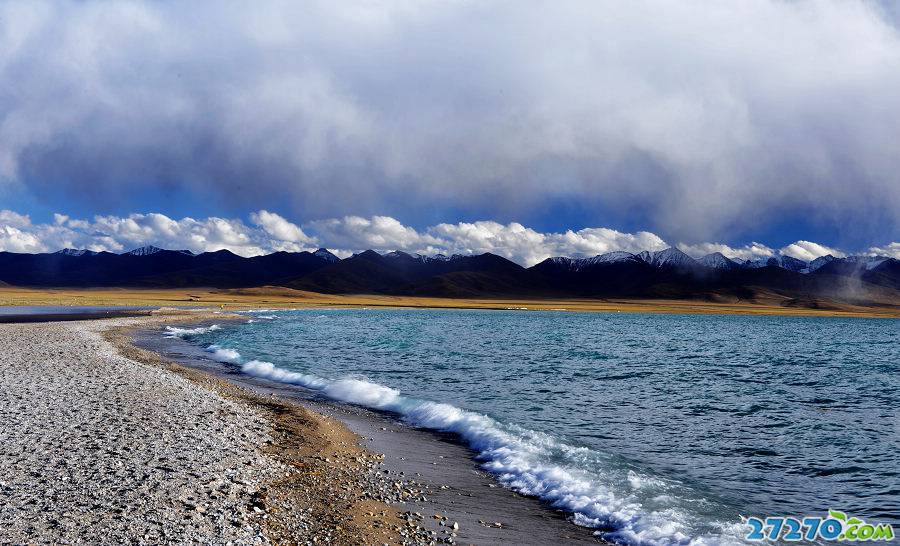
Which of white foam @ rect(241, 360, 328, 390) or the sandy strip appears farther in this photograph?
white foam @ rect(241, 360, 328, 390)

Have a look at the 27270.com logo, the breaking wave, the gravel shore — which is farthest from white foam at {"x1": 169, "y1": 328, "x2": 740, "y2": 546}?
the gravel shore

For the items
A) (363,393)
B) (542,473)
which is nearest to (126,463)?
(542,473)

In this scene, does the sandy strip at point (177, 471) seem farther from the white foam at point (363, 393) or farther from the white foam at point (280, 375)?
the white foam at point (280, 375)

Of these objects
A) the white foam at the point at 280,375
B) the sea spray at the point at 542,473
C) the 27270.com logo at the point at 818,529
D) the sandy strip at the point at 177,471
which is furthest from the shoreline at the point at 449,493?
the white foam at the point at 280,375

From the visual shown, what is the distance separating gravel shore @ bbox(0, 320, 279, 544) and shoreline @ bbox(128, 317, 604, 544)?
2.92m

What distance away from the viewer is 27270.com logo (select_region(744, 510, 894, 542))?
1041cm

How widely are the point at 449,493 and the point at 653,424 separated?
418 inches

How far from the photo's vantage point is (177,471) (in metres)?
11.3

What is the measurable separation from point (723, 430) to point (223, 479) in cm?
1590

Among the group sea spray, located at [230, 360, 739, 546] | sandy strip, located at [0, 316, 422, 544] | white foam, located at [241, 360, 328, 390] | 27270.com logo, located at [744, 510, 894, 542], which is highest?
sandy strip, located at [0, 316, 422, 544]

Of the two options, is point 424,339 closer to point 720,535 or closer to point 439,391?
point 439,391

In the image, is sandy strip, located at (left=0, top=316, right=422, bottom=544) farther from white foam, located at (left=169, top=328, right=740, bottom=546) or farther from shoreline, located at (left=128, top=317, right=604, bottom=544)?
white foam, located at (left=169, top=328, right=740, bottom=546)

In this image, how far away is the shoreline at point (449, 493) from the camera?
9875 millimetres

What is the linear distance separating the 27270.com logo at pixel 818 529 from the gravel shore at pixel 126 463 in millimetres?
9158
